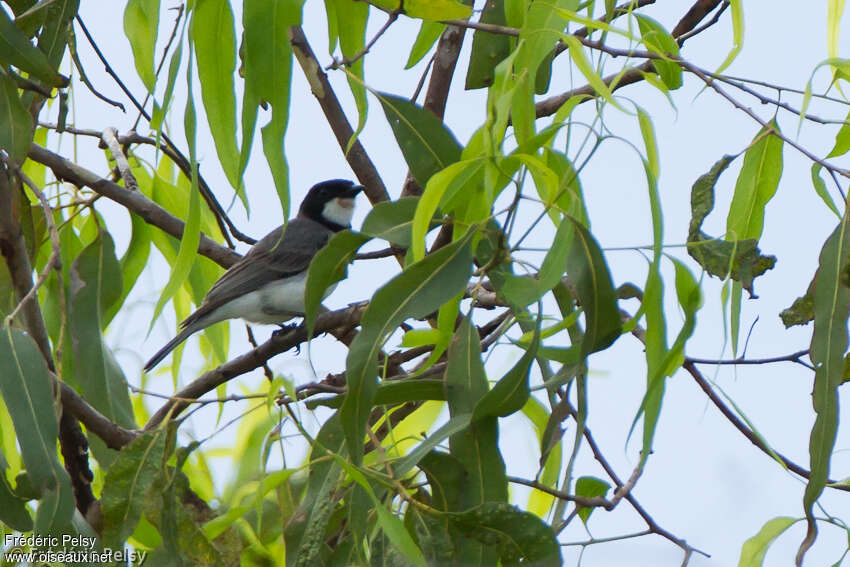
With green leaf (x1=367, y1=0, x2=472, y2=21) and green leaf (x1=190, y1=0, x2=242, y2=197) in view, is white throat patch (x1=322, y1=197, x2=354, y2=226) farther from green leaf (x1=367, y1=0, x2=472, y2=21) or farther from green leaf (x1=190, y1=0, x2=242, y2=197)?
green leaf (x1=367, y1=0, x2=472, y2=21)

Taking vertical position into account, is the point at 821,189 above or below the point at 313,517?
above

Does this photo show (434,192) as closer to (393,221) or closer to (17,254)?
(393,221)

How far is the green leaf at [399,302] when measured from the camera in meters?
1.31

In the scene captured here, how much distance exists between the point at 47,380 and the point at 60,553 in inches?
11.2

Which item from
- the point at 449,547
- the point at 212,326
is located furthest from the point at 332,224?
the point at 449,547

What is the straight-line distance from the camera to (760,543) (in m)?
1.62

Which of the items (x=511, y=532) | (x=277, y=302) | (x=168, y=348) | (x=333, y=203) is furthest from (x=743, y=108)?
(x=333, y=203)

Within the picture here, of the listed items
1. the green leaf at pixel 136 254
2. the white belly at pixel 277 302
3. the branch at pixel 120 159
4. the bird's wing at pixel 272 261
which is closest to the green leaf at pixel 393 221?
the branch at pixel 120 159

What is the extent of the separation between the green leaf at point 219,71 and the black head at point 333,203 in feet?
10.2

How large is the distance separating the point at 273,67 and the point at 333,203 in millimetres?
3306

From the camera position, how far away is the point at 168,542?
1.60 m

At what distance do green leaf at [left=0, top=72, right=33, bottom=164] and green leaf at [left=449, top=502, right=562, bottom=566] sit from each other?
1059 mm

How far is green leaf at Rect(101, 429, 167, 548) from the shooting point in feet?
5.28

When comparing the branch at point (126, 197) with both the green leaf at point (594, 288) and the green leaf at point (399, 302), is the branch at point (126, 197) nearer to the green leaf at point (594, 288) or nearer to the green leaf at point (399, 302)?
the green leaf at point (399, 302)
